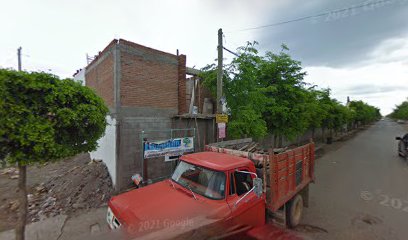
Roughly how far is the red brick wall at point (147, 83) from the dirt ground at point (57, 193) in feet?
10.1

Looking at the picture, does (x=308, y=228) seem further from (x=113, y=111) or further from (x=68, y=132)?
(x=113, y=111)

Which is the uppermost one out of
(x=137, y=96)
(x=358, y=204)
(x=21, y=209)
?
(x=137, y=96)

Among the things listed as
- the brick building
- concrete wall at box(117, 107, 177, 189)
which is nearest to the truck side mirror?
the brick building

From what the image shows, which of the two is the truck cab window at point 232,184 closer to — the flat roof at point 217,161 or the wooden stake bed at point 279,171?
the flat roof at point 217,161

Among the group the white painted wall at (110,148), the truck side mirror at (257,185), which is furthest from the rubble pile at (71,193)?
the truck side mirror at (257,185)

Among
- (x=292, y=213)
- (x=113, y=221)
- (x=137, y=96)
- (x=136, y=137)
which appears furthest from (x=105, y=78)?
(x=292, y=213)

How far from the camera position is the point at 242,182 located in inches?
154

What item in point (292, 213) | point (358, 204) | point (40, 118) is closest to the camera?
point (40, 118)

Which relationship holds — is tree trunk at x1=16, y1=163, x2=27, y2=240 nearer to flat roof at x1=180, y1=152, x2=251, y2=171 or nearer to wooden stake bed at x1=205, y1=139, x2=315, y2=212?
flat roof at x1=180, y1=152, x2=251, y2=171

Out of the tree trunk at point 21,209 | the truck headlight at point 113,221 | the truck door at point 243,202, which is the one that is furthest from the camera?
the tree trunk at point 21,209

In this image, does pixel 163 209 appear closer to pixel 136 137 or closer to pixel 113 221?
pixel 113 221

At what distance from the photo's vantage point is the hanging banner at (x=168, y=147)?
7.14 meters

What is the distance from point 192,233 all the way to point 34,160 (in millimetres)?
2829

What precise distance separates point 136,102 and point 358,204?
823cm
